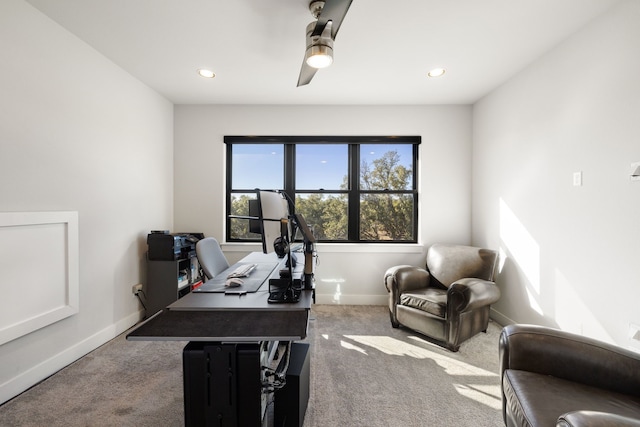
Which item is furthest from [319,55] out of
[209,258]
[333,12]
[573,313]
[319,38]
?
[573,313]

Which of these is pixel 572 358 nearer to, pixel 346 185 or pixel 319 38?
pixel 319 38

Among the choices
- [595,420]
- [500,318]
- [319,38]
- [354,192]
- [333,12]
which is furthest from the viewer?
[354,192]

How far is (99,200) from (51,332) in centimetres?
111

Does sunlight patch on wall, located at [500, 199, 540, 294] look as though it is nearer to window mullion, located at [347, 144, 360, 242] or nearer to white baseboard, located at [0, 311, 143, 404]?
window mullion, located at [347, 144, 360, 242]

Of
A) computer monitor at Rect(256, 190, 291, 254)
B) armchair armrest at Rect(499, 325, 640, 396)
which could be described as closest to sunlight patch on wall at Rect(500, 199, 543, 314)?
armchair armrest at Rect(499, 325, 640, 396)

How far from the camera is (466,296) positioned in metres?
2.31

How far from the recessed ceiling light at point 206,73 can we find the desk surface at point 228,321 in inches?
87.9

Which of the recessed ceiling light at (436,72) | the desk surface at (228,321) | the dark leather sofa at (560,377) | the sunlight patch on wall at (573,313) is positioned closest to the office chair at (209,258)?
the desk surface at (228,321)

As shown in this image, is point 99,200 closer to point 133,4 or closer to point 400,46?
point 133,4

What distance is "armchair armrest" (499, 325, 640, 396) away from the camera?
1.23 m

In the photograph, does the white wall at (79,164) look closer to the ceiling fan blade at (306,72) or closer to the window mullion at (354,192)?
the ceiling fan blade at (306,72)

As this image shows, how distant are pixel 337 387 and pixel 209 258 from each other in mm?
1442

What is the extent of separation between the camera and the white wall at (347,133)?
353 centimetres

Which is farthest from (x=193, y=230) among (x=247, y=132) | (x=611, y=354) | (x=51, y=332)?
(x=611, y=354)
